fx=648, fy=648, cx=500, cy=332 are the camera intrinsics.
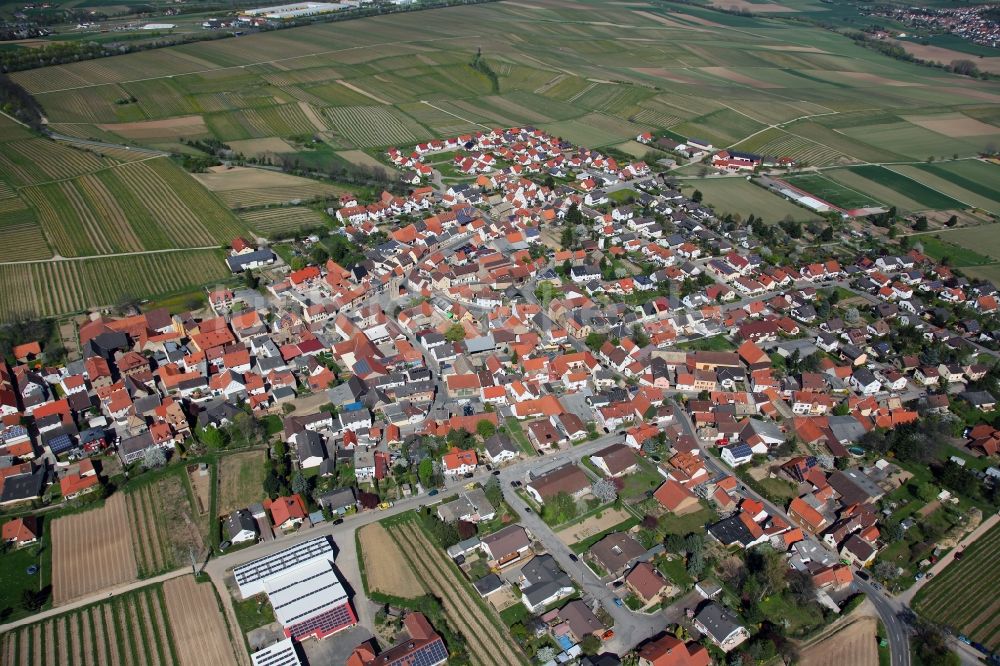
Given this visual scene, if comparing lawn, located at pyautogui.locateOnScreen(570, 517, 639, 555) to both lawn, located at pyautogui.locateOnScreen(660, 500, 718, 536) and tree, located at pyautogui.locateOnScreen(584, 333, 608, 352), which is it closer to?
lawn, located at pyautogui.locateOnScreen(660, 500, 718, 536)

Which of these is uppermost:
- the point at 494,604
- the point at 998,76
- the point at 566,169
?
the point at 998,76

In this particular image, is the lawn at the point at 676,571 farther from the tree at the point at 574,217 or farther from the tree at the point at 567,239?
the tree at the point at 574,217

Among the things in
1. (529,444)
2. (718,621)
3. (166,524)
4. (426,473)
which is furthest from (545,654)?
(166,524)

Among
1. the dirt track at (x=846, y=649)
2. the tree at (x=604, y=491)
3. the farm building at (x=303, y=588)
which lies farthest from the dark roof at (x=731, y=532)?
the farm building at (x=303, y=588)

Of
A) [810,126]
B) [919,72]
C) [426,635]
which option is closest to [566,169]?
[810,126]

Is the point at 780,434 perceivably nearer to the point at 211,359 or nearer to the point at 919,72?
the point at 211,359
